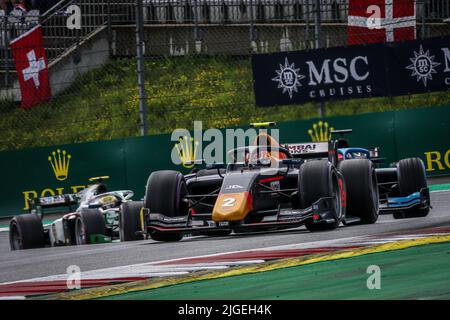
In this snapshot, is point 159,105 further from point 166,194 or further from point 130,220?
point 166,194

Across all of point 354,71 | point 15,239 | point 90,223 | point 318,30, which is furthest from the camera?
point 354,71

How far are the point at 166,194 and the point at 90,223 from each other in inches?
107

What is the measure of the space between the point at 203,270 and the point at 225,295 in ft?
5.66

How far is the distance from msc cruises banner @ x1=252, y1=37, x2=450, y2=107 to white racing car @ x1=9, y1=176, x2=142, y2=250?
4143mm

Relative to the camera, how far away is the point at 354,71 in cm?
1981

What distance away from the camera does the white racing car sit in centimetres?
1555

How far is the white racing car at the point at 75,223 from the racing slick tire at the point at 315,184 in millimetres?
3642

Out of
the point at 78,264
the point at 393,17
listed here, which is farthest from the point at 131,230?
the point at 393,17

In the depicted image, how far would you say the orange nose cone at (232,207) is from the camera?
12.2 metres

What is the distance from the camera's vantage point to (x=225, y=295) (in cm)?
718

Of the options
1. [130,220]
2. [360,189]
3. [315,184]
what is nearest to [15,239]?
[130,220]

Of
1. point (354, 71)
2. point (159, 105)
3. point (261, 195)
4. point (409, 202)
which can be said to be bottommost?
point (409, 202)

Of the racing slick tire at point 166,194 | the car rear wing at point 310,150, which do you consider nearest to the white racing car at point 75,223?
the racing slick tire at point 166,194

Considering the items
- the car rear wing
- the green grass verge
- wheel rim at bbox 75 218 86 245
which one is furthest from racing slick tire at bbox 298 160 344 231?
the green grass verge
